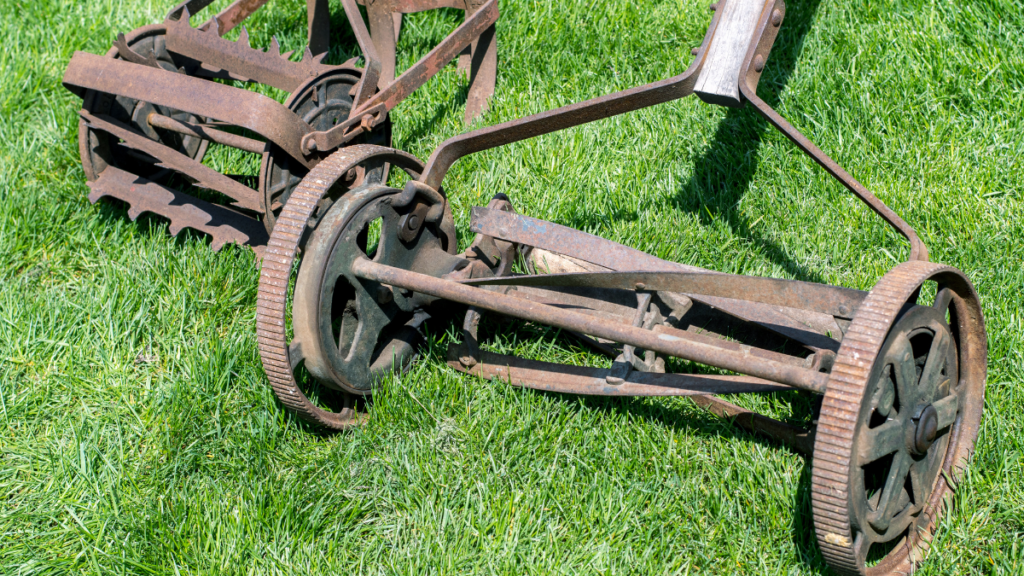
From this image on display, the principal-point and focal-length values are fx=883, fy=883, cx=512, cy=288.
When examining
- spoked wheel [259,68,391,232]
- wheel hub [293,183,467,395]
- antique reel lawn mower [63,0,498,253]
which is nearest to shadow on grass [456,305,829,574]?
wheel hub [293,183,467,395]

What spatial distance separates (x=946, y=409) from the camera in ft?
7.66

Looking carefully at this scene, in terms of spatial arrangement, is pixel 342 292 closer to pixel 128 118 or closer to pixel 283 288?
pixel 283 288

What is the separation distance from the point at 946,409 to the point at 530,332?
1357 mm

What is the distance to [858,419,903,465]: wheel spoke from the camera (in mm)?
2020

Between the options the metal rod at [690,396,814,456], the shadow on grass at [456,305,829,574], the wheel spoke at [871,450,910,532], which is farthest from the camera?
the shadow on grass at [456,305,829,574]

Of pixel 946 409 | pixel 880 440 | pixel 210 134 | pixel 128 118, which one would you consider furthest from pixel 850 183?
pixel 128 118

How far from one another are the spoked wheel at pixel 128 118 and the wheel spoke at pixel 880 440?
2736mm

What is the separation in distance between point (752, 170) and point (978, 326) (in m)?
1.41

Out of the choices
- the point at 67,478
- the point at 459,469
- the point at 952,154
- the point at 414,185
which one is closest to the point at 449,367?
the point at 459,469

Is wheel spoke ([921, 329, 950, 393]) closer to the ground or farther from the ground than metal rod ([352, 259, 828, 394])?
farther from the ground

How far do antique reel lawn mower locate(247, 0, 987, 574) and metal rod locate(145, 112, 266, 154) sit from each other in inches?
12.5

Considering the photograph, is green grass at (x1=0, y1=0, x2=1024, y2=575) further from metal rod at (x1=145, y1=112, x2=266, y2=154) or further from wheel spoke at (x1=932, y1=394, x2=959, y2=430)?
metal rod at (x1=145, y1=112, x2=266, y2=154)

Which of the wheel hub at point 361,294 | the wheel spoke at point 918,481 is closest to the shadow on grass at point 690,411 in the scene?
the wheel hub at point 361,294

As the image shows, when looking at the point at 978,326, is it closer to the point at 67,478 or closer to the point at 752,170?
the point at 752,170
